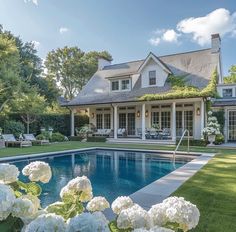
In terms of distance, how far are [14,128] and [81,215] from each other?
19.6 meters

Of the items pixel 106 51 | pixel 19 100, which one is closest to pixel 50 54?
pixel 106 51

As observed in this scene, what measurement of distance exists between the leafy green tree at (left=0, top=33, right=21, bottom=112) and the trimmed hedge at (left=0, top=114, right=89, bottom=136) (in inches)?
103

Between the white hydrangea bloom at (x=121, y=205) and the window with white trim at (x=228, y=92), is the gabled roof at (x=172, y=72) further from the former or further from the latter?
the white hydrangea bloom at (x=121, y=205)

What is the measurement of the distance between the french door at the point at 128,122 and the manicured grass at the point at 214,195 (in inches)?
563

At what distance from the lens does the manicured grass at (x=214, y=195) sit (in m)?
3.86

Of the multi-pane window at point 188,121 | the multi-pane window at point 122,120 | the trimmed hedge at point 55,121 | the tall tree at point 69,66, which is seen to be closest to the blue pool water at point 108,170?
the multi-pane window at point 188,121

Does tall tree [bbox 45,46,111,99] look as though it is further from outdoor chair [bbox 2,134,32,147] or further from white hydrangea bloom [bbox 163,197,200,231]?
white hydrangea bloom [bbox 163,197,200,231]

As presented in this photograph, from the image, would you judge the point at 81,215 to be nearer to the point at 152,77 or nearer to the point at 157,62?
the point at 157,62

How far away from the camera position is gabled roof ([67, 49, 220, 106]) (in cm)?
2052

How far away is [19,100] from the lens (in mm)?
18609

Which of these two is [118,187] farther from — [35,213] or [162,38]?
[162,38]

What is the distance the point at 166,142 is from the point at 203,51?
9.29 m

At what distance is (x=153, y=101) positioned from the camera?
1923cm

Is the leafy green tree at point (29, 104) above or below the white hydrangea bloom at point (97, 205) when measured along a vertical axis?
above
